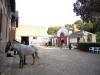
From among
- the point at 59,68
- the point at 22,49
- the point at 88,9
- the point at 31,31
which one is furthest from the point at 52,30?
the point at 59,68

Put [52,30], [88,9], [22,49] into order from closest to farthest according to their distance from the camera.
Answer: [22,49], [88,9], [52,30]

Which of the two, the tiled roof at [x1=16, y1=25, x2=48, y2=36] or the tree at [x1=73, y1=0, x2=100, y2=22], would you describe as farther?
the tiled roof at [x1=16, y1=25, x2=48, y2=36]

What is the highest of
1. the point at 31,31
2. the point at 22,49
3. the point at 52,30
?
the point at 52,30

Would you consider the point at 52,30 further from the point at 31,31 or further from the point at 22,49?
the point at 22,49

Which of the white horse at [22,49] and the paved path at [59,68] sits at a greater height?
the white horse at [22,49]

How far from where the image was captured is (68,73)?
1384 centimetres

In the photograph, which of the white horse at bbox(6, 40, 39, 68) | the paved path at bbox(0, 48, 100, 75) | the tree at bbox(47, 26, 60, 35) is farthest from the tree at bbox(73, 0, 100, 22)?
the tree at bbox(47, 26, 60, 35)

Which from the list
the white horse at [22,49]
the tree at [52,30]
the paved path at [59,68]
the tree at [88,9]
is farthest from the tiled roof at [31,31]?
the white horse at [22,49]

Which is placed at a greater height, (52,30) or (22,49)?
(52,30)

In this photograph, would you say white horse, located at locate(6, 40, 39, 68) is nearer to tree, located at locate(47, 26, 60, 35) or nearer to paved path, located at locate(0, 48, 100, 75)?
paved path, located at locate(0, 48, 100, 75)

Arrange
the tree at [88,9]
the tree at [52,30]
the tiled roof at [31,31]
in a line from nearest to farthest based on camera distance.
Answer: the tree at [88,9], the tiled roof at [31,31], the tree at [52,30]

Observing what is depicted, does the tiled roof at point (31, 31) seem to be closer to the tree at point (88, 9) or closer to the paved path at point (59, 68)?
the tree at point (88, 9)

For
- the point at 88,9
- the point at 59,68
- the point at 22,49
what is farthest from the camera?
the point at 88,9

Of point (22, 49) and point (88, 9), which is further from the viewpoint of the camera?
point (88, 9)
